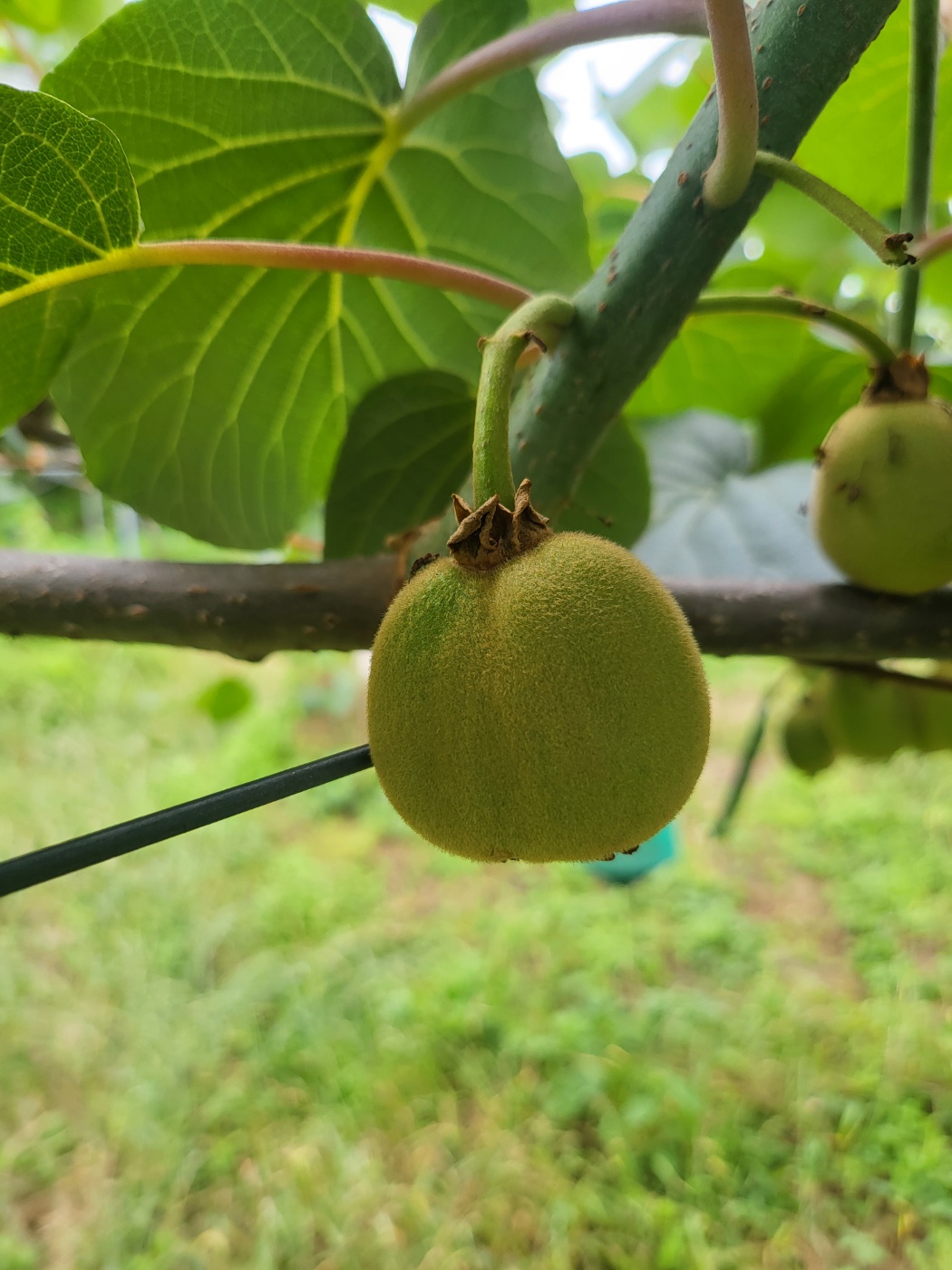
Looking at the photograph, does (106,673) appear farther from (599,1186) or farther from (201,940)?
(599,1186)

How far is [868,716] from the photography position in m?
0.73

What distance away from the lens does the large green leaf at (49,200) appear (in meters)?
0.31

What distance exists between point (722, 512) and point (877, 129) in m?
0.31

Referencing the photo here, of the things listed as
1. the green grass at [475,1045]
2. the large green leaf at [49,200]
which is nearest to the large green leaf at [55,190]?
the large green leaf at [49,200]

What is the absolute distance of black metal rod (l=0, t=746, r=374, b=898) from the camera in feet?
0.86

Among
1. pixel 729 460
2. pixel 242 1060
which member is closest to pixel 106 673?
pixel 242 1060

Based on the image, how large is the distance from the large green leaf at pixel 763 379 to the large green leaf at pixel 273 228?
0.74 feet

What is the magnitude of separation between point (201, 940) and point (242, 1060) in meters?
0.33

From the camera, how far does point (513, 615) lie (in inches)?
9.9

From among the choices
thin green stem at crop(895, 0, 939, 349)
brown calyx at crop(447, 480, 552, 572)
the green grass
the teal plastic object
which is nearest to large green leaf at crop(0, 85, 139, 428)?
brown calyx at crop(447, 480, 552, 572)

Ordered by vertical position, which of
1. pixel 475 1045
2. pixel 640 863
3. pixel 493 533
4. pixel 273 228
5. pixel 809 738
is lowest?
pixel 475 1045

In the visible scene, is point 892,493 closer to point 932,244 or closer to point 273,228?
point 932,244

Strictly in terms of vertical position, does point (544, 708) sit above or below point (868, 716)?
above

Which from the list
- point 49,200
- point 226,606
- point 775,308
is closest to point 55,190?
point 49,200
